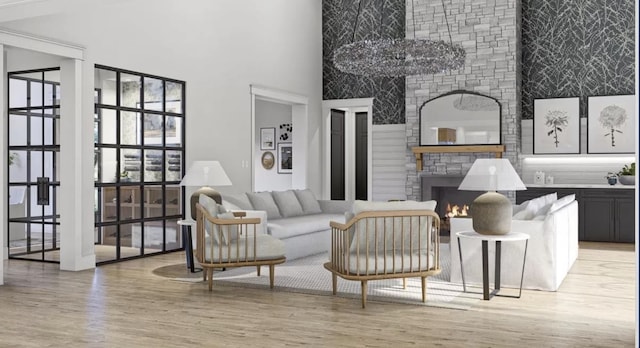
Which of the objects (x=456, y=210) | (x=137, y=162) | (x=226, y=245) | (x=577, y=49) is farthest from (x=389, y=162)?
(x=226, y=245)

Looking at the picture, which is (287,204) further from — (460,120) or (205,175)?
(460,120)

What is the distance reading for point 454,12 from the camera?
10.4 m

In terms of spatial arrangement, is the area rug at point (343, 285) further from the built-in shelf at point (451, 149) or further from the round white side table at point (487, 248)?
the built-in shelf at point (451, 149)

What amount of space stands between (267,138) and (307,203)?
171 inches

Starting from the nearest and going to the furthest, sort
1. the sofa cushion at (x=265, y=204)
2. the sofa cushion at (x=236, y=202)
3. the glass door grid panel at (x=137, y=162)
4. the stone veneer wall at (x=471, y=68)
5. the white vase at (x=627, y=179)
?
1. the glass door grid panel at (x=137, y=162)
2. the sofa cushion at (x=236, y=202)
3. the sofa cushion at (x=265, y=204)
4. the white vase at (x=627, y=179)
5. the stone veneer wall at (x=471, y=68)

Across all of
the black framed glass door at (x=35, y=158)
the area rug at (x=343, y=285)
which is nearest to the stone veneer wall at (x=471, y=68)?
the area rug at (x=343, y=285)

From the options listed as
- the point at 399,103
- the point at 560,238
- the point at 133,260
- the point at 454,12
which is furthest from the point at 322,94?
the point at 560,238

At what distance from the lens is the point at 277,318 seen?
15.4 ft

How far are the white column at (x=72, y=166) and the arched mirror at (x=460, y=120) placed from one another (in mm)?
5620

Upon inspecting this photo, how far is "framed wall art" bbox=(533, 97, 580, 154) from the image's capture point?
10.0 m

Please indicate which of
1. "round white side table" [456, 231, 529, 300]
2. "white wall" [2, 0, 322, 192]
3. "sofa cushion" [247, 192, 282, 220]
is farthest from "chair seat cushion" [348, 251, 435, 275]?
"white wall" [2, 0, 322, 192]

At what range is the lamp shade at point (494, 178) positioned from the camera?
5.43 m

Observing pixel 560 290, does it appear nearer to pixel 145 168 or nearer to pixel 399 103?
pixel 145 168

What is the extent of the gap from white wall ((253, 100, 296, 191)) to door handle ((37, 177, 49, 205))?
20.0ft
